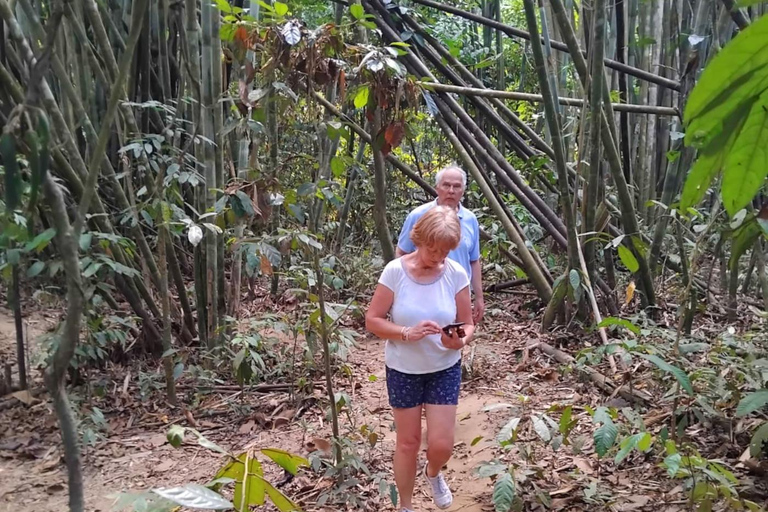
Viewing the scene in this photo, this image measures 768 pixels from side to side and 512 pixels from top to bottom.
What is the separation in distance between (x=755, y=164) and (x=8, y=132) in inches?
28.9

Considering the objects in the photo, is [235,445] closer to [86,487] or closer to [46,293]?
[86,487]

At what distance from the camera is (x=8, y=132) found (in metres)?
0.59

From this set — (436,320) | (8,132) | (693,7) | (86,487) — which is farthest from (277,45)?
(693,7)

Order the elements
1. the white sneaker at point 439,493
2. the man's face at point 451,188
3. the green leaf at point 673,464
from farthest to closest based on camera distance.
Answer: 1. the man's face at point 451,188
2. the white sneaker at point 439,493
3. the green leaf at point 673,464

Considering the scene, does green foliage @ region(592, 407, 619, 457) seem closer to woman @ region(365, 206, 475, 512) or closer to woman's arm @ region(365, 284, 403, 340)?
woman @ region(365, 206, 475, 512)

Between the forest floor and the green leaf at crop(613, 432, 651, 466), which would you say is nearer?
the green leaf at crop(613, 432, 651, 466)

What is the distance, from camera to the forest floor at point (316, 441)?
2184 millimetres

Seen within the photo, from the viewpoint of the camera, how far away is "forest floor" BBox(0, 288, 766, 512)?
7.16 feet

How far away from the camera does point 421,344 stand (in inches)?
80.0

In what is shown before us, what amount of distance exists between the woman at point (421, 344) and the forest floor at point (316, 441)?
0.62ft

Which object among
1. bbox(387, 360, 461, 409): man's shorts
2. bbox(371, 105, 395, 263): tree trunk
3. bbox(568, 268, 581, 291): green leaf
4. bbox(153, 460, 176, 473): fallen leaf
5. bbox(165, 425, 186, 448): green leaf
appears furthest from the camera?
bbox(371, 105, 395, 263): tree trunk

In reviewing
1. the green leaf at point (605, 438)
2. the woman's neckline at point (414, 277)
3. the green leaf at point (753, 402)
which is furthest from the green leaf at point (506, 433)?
the green leaf at point (753, 402)

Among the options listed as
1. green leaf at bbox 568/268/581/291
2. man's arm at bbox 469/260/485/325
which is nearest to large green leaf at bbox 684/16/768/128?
man's arm at bbox 469/260/485/325

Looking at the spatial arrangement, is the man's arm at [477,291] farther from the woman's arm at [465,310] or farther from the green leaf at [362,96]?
the green leaf at [362,96]
